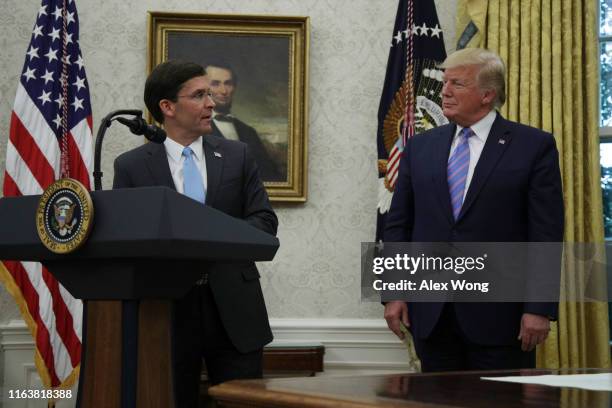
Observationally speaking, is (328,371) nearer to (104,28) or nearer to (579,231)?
(579,231)

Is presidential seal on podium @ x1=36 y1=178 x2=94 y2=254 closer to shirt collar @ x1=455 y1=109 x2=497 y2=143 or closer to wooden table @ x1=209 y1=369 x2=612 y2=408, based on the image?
wooden table @ x1=209 y1=369 x2=612 y2=408

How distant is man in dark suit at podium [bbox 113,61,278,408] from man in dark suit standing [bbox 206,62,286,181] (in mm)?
1696

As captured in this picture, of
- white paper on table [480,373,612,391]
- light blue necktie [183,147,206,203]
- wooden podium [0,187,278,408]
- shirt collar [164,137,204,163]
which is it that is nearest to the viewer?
white paper on table [480,373,612,391]

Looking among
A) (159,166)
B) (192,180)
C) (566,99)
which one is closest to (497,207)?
(192,180)

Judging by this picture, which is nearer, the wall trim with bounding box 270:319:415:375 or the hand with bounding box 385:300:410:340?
the hand with bounding box 385:300:410:340

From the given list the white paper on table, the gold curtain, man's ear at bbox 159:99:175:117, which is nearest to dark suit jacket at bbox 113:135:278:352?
man's ear at bbox 159:99:175:117

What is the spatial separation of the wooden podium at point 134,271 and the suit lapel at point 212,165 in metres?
0.87

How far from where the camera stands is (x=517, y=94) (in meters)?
4.10

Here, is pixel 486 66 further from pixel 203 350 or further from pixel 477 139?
pixel 203 350

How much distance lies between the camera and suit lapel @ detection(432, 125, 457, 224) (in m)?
2.70

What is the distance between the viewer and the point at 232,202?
2.47 meters

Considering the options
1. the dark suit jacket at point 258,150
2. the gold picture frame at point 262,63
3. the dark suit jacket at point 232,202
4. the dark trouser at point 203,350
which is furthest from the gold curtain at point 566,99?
the dark trouser at point 203,350

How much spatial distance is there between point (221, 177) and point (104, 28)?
2.27 metres

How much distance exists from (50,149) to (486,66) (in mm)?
2314
